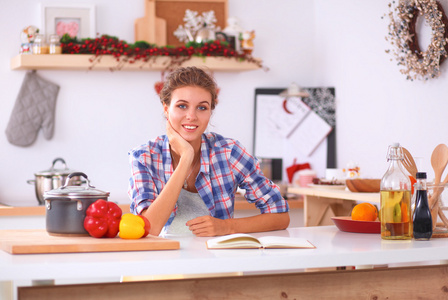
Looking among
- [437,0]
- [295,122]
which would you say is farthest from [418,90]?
[295,122]

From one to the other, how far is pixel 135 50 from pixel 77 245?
270 centimetres

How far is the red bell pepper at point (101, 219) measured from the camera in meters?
1.70

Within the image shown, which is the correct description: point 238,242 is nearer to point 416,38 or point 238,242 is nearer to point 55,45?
point 416,38

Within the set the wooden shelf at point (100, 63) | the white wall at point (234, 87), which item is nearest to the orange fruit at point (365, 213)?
the white wall at point (234, 87)

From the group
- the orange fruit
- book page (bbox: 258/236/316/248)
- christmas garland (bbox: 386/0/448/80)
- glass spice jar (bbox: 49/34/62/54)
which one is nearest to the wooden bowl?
christmas garland (bbox: 386/0/448/80)

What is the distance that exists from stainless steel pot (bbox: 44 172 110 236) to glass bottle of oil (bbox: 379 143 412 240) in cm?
81

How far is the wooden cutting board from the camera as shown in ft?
5.12

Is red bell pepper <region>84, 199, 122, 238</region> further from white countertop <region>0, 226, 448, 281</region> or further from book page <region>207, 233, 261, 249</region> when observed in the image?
book page <region>207, 233, 261, 249</region>

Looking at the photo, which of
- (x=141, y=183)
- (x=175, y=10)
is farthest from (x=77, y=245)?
(x=175, y=10)

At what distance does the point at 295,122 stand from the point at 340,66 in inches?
20.4

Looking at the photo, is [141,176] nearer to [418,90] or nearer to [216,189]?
[216,189]

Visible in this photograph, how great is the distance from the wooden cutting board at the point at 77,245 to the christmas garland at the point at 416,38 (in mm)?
2004

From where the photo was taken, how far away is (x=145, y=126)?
444cm

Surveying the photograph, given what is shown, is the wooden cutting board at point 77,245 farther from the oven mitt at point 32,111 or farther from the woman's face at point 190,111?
the oven mitt at point 32,111
